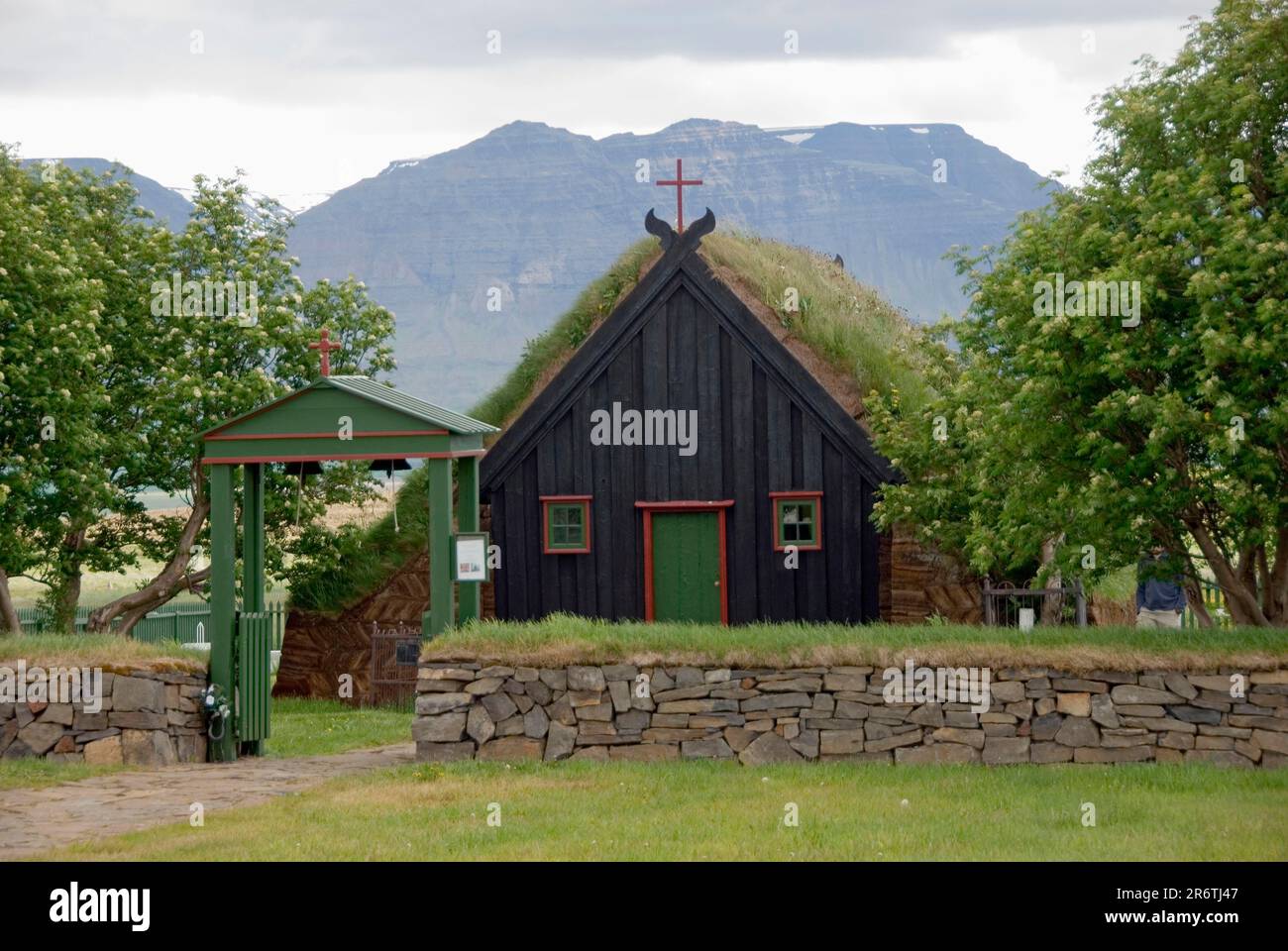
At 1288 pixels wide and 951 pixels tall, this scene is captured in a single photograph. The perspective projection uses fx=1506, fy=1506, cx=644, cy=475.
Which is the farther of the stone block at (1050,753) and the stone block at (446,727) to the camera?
the stone block at (446,727)

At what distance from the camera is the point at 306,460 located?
14883mm

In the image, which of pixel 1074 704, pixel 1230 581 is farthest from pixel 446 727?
pixel 1230 581

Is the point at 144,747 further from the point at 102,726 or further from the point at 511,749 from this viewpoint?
the point at 511,749

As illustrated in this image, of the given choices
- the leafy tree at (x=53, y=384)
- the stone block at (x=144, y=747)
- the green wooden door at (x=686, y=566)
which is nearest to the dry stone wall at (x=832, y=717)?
the stone block at (x=144, y=747)

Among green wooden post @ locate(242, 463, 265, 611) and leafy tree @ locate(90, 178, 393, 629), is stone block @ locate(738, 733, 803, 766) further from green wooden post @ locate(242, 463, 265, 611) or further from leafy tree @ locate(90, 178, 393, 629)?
leafy tree @ locate(90, 178, 393, 629)

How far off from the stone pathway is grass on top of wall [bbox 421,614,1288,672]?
1.65 metres

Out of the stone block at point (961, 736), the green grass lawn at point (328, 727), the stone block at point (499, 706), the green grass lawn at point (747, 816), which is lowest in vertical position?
the green grass lawn at point (328, 727)

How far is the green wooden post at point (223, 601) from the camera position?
14.9 metres

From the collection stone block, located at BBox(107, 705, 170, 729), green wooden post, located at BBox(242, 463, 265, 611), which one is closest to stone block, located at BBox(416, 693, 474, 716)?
stone block, located at BBox(107, 705, 170, 729)

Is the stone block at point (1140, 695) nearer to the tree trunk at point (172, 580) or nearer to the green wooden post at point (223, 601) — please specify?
the green wooden post at point (223, 601)

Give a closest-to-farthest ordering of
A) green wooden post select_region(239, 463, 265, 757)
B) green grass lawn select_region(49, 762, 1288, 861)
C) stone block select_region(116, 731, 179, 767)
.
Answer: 1. green grass lawn select_region(49, 762, 1288, 861)
2. stone block select_region(116, 731, 179, 767)
3. green wooden post select_region(239, 463, 265, 757)

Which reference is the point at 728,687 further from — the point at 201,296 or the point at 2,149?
the point at 2,149

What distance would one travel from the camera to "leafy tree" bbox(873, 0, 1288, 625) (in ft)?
40.0

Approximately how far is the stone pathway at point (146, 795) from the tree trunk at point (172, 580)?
960 centimetres
